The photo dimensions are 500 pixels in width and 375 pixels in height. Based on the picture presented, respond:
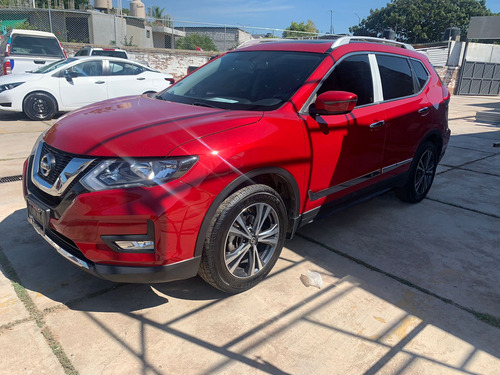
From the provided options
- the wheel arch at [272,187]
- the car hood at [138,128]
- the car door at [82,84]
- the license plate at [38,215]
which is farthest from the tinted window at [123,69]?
the wheel arch at [272,187]

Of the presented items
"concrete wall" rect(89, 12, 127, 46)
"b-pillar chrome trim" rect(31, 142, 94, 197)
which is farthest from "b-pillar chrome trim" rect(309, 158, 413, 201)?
"concrete wall" rect(89, 12, 127, 46)

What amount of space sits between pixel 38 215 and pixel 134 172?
0.86 meters

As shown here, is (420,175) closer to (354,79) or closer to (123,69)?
(354,79)

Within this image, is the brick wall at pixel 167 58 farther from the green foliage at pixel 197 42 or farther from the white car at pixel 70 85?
the white car at pixel 70 85

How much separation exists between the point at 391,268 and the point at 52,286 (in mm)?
2678

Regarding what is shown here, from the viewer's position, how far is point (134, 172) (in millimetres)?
2346

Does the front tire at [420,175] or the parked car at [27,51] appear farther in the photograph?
the parked car at [27,51]

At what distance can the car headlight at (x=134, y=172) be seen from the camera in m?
2.32

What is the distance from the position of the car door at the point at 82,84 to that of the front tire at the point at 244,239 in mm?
8304

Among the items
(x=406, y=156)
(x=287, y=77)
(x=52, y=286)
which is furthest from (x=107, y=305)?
(x=406, y=156)

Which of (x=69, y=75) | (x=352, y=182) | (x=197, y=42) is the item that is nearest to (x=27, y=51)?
(x=69, y=75)

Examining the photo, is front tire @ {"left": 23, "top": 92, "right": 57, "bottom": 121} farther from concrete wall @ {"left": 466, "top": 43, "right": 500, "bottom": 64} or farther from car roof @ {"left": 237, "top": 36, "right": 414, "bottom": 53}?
concrete wall @ {"left": 466, "top": 43, "right": 500, "bottom": 64}

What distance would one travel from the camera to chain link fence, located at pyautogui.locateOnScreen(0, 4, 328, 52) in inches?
897

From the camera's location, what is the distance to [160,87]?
10.9m
